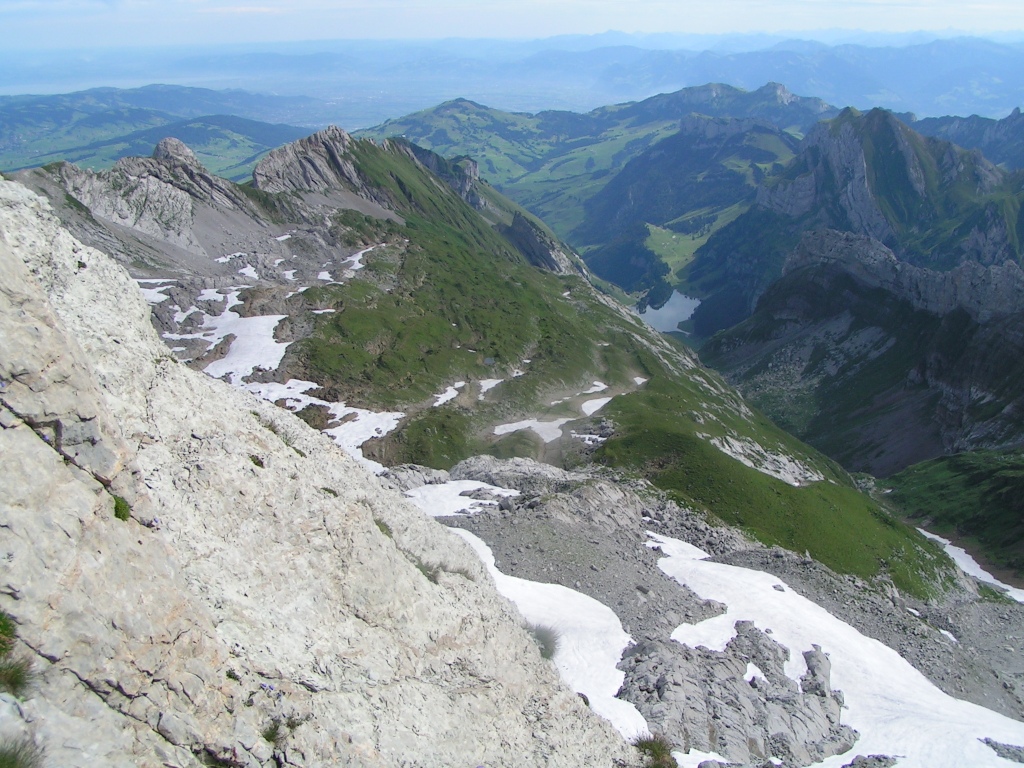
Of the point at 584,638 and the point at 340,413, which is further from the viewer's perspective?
the point at 340,413

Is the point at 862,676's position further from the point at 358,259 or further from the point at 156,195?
the point at 156,195

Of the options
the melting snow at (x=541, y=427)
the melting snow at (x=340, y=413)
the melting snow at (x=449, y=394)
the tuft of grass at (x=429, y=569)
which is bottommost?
the melting snow at (x=541, y=427)

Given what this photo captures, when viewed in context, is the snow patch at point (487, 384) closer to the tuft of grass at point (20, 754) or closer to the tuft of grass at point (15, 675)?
the tuft of grass at point (15, 675)

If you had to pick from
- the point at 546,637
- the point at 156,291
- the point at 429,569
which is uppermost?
the point at 429,569

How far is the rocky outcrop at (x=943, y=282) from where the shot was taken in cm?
14412

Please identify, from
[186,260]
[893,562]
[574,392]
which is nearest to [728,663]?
[893,562]

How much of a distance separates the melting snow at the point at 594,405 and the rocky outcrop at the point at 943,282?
3894 inches

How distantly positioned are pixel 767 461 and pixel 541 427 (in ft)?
116

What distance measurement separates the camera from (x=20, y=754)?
10078mm

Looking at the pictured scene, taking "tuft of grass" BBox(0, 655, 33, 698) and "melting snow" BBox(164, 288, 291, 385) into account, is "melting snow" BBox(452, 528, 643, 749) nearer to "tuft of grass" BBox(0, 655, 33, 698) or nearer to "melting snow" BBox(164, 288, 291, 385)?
"tuft of grass" BBox(0, 655, 33, 698)

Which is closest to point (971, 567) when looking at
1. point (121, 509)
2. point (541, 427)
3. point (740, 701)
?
point (541, 427)

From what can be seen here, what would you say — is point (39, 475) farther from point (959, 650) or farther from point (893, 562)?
point (893, 562)

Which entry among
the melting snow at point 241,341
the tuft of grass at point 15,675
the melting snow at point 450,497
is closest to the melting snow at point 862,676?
the melting snow at point 450,497

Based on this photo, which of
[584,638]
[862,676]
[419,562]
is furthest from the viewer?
[862,676]
